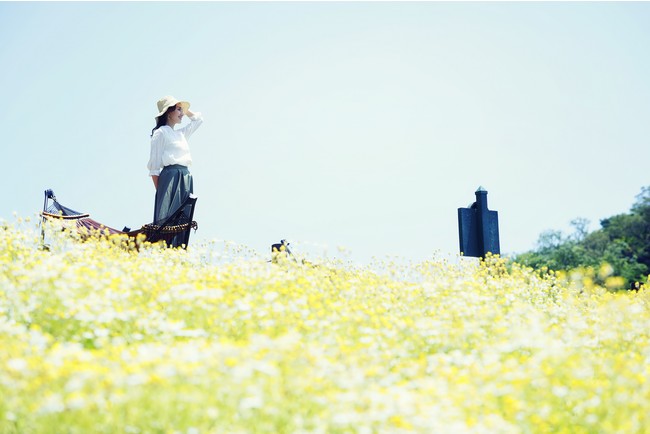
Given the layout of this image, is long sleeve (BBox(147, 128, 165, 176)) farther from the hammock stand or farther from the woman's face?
the hammock stand

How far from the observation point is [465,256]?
1214 centimetres

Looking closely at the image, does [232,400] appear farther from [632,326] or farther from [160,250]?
[160,250]

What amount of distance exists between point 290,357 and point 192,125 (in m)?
8.46

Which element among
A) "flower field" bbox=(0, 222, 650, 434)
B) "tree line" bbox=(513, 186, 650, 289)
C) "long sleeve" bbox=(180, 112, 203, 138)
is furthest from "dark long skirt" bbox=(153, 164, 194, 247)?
"tree line" bbox=(513, 186, 650, 289)

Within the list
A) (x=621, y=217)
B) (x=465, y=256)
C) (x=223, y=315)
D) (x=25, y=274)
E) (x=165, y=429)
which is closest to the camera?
(x=165, y=429)

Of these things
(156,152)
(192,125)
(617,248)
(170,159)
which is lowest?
(170,159)

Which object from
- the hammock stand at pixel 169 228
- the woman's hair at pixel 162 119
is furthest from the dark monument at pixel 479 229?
the woman's hair at pixel 162 119

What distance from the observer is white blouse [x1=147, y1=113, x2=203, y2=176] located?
12.1 metres

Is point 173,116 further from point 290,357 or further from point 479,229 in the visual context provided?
point 290,357

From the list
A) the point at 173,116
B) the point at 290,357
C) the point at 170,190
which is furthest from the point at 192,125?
the point at 290,357

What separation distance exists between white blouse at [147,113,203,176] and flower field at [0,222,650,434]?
4055mm

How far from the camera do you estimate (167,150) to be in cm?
1216

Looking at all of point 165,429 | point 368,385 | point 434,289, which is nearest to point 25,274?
point 165,429

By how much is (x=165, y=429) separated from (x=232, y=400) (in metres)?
0.44
